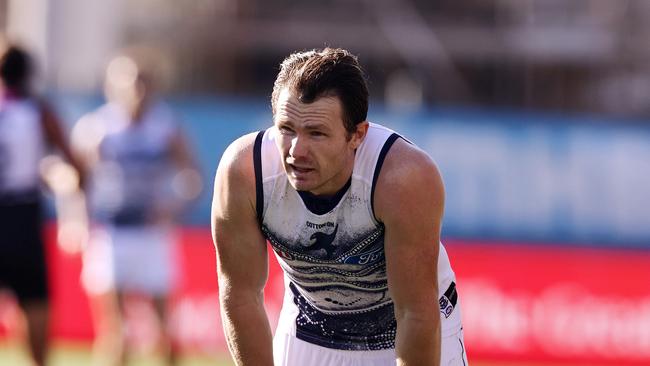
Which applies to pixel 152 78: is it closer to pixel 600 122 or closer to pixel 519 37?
pixel 600 122

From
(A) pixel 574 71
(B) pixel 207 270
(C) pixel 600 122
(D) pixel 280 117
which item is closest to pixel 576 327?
(C) pixel 600 122

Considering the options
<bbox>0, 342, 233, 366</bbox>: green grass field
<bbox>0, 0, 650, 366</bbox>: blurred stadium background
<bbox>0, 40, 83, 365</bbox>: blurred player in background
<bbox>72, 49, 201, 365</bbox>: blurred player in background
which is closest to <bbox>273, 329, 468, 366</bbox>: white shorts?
<bbox>0, 40, 83, 365</bbox>: blurred player in background

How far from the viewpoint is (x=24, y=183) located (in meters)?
9.00

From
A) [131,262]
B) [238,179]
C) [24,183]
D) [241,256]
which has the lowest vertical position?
[131,262]

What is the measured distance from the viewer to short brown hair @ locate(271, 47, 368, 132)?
4.55 meters

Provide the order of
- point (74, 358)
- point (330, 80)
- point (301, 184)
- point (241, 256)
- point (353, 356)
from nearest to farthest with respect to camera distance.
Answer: point (330, 80) < point (301, 184) < point (241, 256) < point (353, 356) < point (74, 358)

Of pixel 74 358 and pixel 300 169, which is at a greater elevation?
pixel 300 169

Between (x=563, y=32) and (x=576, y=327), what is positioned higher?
(x=563, y=32)

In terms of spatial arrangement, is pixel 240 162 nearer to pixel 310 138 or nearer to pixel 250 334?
pixel 310 138

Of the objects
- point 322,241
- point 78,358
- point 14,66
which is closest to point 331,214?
point 322,241

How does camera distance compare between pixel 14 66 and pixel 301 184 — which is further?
pixel 14 66

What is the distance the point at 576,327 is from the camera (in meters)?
12.3

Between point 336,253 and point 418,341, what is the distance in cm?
45

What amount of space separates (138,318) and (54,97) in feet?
7.64
